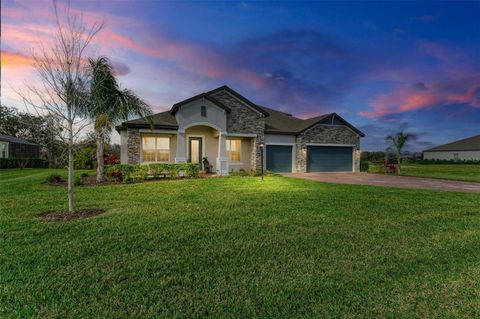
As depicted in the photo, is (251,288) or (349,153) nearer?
(251,288)

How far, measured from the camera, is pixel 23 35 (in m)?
6.30

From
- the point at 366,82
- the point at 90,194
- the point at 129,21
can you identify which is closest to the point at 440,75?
the point at 366,82

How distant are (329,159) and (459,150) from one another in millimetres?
37515

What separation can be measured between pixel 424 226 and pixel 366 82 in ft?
54.4

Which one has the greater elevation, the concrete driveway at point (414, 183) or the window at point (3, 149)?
the window at point (3, 149)

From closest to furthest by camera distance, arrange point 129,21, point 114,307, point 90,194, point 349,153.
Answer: point 114,307
point 90,194
point 129,21
point 349,153

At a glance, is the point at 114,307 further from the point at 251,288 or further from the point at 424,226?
the point at 424,226

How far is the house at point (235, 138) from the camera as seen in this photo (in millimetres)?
15312

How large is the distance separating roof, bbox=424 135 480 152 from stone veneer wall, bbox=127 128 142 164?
5004 cm

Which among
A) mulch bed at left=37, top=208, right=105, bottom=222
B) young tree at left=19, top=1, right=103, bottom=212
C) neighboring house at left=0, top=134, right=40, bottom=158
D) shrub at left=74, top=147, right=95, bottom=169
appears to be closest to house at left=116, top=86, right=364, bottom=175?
young tree at left=19, top=1, right=103, bottom=212

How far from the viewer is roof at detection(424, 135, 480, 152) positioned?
39.5 metres

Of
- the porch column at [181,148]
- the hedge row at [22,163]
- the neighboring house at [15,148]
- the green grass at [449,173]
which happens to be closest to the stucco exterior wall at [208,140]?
the porch column at [181,148]

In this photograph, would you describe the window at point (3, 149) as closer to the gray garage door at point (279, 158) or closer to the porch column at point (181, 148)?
the porch column at point (181, 148)

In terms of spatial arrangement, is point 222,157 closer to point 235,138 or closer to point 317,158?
point 235,138
